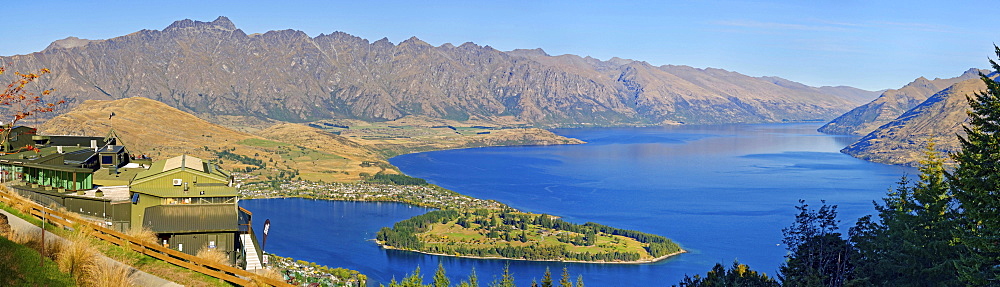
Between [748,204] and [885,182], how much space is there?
192ft

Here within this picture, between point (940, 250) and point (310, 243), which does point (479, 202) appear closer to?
point (310, 243)

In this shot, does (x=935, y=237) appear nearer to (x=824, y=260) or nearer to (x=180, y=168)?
(x=824, y=260)

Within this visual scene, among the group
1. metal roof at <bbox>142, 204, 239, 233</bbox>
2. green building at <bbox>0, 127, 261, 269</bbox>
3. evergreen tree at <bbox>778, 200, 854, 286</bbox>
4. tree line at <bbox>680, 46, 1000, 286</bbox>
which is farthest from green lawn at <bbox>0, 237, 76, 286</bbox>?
Result: evergreen tree at <bbox>778, 200, 854, 286</bbox>

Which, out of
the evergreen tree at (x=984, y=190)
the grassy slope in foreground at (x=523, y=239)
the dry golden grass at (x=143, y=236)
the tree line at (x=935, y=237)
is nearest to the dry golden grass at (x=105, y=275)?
the dry golden grass at (x=143, y=236)

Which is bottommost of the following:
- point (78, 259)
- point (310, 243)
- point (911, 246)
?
point (310, 243)

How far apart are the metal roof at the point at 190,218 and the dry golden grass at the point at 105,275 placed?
12518 millimetres

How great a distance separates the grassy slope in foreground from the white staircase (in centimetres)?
6893

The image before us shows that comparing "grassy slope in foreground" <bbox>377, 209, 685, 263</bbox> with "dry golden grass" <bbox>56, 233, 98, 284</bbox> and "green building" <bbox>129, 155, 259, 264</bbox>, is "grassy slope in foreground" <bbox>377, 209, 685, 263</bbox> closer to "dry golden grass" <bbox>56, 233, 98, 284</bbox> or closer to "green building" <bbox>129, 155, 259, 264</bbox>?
"green building" <bbox>129, 155, 259, 264</bbox>

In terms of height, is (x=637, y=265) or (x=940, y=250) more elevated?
(x=940, y=250)

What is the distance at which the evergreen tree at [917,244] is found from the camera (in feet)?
109

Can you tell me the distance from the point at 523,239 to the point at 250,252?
254 ft

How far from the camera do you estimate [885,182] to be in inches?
7077

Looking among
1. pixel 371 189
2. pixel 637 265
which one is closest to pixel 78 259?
pixel 637 265

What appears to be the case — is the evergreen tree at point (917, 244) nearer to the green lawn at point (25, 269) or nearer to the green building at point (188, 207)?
the green building at point (188, 207)
